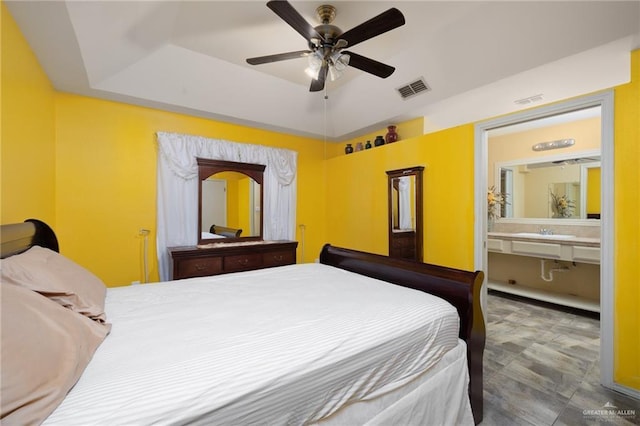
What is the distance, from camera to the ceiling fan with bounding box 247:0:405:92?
1672 millimetres

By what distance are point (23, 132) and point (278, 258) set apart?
2618mm

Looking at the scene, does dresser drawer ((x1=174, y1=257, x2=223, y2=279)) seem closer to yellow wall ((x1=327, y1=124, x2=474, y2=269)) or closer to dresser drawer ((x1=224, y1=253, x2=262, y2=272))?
dresser drawer ((x1=224, y1=253, x2=262, y2=272))

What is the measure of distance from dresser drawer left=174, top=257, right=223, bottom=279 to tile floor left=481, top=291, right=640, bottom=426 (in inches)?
109

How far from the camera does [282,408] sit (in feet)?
2.95

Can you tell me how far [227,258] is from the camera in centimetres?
322

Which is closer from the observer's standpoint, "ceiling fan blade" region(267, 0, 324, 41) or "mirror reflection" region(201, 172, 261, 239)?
"ceiling fan blade" region(267, 0, 324, 41)

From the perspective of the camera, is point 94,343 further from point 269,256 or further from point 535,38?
point 535,38

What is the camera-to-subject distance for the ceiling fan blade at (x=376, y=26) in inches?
65.4

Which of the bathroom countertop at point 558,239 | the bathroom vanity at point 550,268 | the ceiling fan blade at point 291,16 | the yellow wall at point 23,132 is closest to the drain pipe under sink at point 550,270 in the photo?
the bathroom vanity at point 550,268

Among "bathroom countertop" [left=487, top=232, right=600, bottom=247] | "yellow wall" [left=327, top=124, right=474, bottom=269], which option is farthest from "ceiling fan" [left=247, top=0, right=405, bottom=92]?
"bathroom countertop" [left=487, top=232, right=600, bottom=247]

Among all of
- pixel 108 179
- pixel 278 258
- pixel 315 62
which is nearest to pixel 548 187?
pixel 315 62

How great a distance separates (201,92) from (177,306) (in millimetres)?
2596

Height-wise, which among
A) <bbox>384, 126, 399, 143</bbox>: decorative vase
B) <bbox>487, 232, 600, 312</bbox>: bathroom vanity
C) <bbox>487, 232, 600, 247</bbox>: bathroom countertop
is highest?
<bbox>384, 126, 399, 143</bbox>: decorative vase

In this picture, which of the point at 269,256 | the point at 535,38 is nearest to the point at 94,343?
the point at 269,256
